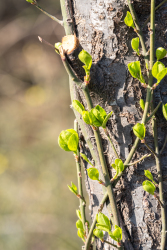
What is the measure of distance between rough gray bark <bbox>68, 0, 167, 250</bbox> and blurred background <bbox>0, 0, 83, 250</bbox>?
4.89 ft

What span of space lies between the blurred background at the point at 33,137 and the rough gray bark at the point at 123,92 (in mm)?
1490

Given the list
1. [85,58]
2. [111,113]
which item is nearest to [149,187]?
[111,113]

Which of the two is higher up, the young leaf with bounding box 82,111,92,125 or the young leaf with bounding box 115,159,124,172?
the young leaf with bounding box 82,111,92,125

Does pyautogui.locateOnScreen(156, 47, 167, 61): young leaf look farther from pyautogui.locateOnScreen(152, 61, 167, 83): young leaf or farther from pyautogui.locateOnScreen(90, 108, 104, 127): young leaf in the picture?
pyautogui.locateOnScreen(90, 108, 104, 127): young leaf

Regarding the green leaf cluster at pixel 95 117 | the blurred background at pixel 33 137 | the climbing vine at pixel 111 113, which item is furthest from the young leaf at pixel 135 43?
the blurred background at pixel 33 137

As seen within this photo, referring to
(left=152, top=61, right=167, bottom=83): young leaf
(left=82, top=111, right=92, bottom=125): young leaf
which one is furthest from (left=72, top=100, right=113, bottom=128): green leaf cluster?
(left=152, top=61, right=167, bottom=83): young leaf

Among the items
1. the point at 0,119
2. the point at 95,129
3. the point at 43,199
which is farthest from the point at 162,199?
the point at 0,119

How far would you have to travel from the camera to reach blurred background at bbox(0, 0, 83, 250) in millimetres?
1900

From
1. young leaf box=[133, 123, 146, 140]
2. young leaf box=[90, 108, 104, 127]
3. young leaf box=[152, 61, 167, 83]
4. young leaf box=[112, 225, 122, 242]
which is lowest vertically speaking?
young leaf box=[112, 225, 122, 242]

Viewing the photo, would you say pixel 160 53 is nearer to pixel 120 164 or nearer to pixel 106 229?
pixel 120 164

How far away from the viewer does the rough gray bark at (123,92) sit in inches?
18.0

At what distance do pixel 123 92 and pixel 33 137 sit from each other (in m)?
2.23

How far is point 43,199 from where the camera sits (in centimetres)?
208

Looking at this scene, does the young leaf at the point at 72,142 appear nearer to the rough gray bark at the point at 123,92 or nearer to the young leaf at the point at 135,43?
the rough gray bark at the point at 123,92
